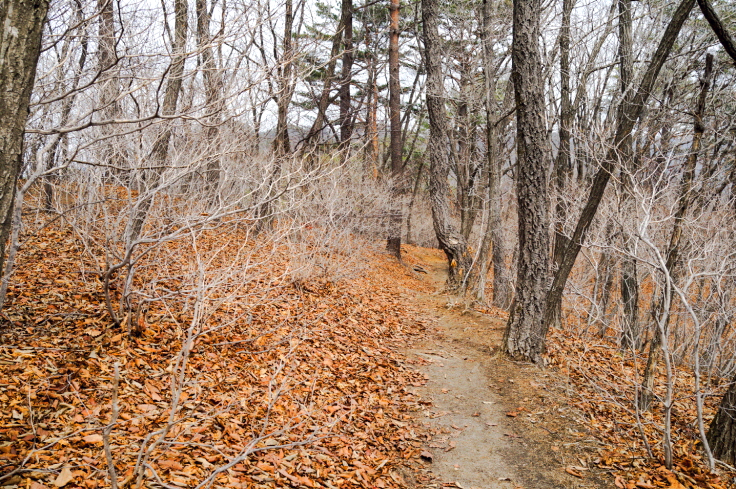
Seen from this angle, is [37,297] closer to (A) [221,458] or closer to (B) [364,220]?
(A) [221,458]

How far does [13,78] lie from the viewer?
61.3 inches

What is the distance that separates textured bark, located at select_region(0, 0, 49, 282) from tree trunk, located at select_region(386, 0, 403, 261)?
498 inches

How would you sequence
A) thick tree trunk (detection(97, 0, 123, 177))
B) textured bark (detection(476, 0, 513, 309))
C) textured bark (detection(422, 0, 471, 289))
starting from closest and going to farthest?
1. thick tree trunk (detection(97, 0, 123, 177))
2. textured bark (detection(476, 0, 513, 309))
3. textured bark (detection(422, 0, 471, 289))

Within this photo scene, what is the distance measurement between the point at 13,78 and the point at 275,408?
3.04 m

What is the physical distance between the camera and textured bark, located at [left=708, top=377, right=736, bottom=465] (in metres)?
3.40

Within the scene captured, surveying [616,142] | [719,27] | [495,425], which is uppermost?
[719,27]

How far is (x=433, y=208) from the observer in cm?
988

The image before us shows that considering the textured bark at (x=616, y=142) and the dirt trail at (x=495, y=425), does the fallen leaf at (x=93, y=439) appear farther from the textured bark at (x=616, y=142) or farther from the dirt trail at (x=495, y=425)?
the textured bark at (x=616, y=142)

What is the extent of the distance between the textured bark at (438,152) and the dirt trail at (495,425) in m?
3.40

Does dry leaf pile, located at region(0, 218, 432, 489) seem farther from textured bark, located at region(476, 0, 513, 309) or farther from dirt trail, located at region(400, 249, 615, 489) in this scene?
textured bark, located at region(476, 0, 513, 309)

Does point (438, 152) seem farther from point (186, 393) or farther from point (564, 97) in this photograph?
point (186, 393)

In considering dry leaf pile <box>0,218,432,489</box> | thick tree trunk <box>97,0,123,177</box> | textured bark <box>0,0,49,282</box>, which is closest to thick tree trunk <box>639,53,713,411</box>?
dry leaf pile <box>0,218,432,489</box>

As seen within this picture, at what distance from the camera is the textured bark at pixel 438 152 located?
9406 mm

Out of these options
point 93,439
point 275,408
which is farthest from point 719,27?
point 93,439
